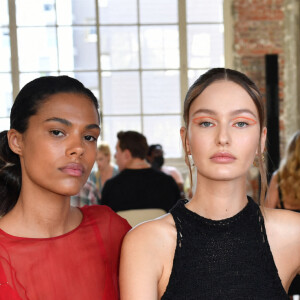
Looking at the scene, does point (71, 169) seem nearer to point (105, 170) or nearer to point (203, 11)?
point (105, 170)

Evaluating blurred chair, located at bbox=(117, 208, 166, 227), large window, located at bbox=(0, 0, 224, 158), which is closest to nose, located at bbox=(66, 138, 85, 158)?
blurred chair, located at bbox=(117, 208, 166, 227)

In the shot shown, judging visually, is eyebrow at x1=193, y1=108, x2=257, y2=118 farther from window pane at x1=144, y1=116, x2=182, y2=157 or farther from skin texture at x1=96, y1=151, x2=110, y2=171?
window pane at x1=144, y1=116, x2=182, y2=157

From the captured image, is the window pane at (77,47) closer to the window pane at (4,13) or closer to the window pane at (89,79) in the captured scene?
the window pane at (89,79)

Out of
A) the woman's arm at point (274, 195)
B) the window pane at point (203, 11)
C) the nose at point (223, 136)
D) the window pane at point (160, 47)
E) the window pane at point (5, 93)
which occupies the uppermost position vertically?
the window pane at point (203, 11)

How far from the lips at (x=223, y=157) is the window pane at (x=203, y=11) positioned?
594cm

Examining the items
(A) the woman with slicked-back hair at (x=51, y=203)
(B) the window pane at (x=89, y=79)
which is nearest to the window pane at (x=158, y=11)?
(B) the window pane at (x=89, y=79)

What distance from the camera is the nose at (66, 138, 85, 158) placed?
1.22 m

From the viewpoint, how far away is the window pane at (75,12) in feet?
21.9

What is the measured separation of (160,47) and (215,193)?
5.79 m

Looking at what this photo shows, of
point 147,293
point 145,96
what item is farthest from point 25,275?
point 145,96

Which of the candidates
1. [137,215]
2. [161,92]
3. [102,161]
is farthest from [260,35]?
[137,215]

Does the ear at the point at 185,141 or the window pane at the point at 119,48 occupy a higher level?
the window pane at the point at 119,48

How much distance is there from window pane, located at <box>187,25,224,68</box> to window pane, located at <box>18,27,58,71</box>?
1.97 metres

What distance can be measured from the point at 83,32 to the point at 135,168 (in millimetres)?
3659
